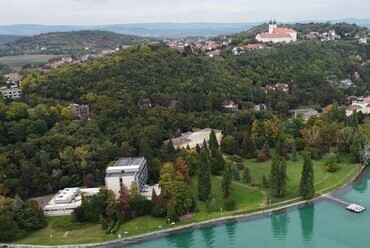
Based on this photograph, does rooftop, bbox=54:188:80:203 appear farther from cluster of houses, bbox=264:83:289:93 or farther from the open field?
the open field

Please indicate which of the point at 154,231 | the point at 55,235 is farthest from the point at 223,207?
the point at 55,235

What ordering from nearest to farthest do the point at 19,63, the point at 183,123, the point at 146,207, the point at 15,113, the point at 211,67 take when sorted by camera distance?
1. the point at 146,207
2. the point at 15,113
3. the point at 183,123
4. the point at 211,67
5. the point at 19,63

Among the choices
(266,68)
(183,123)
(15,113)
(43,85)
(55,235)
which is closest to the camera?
(55,235)

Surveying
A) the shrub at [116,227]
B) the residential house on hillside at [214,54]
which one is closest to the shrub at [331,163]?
the shrub at [116,227]

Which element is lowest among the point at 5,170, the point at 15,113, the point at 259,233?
the point at 259,233

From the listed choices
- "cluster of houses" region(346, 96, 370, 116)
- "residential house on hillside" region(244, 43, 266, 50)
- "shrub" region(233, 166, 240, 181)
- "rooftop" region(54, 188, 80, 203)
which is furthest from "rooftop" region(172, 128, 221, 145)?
"residential house on hillside" region(244, 43, 266, 50)

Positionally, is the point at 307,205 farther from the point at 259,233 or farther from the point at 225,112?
the point at 225,112

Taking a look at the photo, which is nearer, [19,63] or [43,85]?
[43,85]

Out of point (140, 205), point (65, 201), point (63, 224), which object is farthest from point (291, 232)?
point (65, 201)

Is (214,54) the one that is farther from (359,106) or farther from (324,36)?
(324,36)
